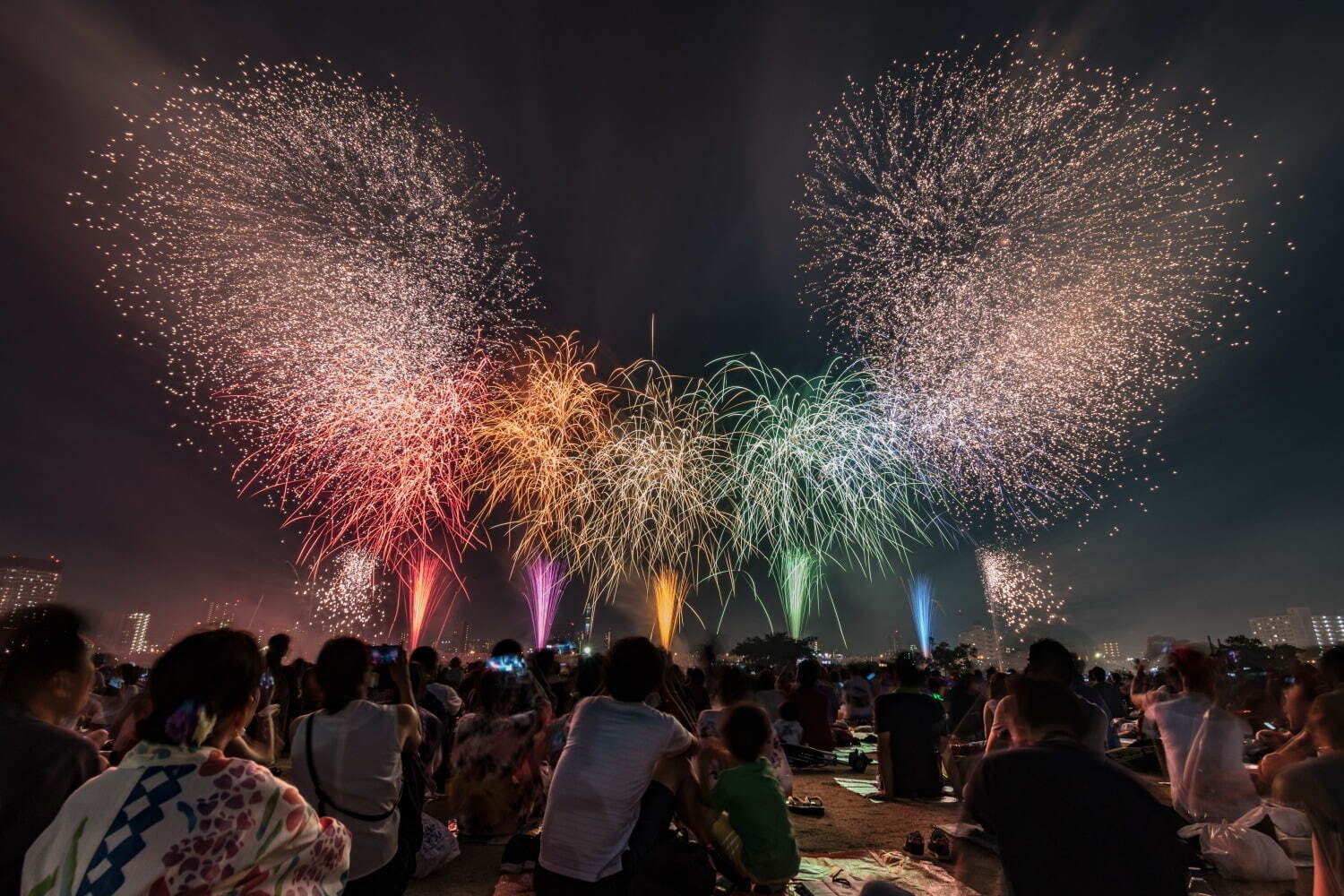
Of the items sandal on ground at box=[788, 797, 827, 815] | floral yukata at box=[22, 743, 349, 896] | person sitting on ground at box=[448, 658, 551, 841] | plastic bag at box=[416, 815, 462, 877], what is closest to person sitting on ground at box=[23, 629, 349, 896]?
floral yukata at box=[22, 743, 349, 896]

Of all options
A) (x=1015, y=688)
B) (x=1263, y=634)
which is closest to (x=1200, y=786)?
(x=1015, y=688)

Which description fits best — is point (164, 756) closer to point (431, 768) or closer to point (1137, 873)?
point (1137, 873)

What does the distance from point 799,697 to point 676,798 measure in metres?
8.88

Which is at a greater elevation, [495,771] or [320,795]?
[320,795]

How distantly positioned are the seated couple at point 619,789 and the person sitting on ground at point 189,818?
156 cm

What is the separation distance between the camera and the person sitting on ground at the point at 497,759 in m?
6.75

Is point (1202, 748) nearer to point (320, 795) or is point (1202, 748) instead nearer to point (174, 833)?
point (320, 795)

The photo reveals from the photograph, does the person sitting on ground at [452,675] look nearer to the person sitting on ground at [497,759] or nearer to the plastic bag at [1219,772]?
the person sitting on ground at [497,759]

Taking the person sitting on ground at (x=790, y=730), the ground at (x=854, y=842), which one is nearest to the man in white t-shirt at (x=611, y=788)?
the ground at (x=854, y=842)

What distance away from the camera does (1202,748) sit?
608 cm

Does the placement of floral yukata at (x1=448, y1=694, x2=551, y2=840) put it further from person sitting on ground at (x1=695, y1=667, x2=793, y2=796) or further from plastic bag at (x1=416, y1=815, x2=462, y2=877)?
person sitting on ground at (x1=695, y1=667, x2=793, y2=796)

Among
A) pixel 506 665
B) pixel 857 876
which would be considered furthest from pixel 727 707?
pixel 506 665

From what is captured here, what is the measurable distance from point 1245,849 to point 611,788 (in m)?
6.07

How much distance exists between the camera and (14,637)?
3225 millimetres
